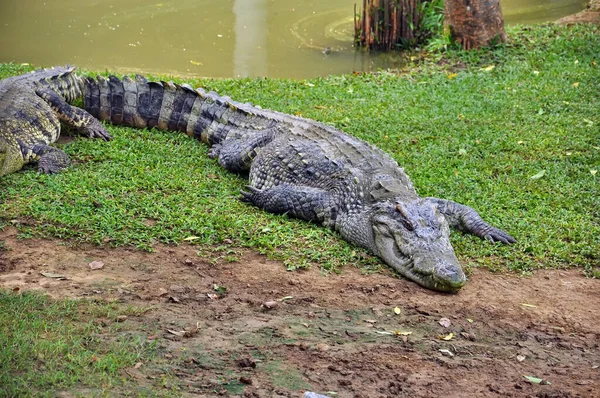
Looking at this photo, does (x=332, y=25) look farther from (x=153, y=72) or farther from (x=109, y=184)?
(x=109, y=184)

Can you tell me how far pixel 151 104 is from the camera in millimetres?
8336

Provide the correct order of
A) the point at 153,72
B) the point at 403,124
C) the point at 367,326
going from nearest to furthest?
1. the point at 367,326
2. the point at 403,124
3. the point at 153,72

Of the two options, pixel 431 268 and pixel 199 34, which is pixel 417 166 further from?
pixel 199 34

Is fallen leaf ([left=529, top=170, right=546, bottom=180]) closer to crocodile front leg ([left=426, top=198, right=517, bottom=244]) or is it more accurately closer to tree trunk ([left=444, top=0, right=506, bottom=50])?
crocodile front leg ([left=426, top=198, right=517, bottom=244])

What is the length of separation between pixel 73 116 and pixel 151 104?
35.6 inches

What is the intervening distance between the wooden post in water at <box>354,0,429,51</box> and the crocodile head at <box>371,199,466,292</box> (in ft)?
21.8

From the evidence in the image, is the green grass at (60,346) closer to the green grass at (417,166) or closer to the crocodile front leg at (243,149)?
the green grass at (417,166)

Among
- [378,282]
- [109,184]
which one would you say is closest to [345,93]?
[109,184]

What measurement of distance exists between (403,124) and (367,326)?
4420 mm

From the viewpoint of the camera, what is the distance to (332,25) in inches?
549

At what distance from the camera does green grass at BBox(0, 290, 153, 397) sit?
3.55 meters

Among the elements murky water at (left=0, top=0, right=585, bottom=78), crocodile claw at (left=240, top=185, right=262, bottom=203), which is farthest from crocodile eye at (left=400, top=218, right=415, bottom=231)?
murky water at (left=0, top=0, right=585, bottom=78)

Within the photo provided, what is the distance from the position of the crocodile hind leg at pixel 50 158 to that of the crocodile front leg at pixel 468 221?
11.7 feet

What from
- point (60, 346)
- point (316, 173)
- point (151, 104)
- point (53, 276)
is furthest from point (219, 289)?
point (151, 104)
